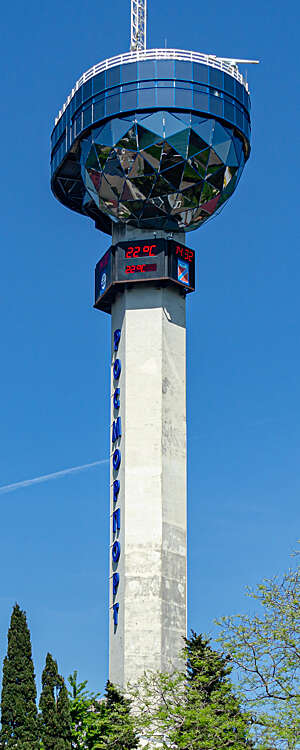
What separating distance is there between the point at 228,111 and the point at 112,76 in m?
7.94

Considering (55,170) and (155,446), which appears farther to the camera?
(55,170)

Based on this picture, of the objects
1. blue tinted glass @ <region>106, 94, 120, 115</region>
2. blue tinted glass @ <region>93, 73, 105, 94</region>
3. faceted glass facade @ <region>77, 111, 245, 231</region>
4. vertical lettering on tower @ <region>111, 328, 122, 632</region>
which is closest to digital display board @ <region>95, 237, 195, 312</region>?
faceted glass facade @ <region>77, 111, 245, 231</region>

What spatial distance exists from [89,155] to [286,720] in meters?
48.3

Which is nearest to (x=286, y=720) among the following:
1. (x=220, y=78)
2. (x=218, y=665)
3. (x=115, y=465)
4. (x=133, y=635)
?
(x=218, y=665)

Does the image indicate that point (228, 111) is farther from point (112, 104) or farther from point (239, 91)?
point (112, 104)

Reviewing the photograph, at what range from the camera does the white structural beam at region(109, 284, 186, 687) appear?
6938 centimetres

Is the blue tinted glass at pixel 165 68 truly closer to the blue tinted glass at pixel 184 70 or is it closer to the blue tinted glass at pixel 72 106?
the blue tinted glass at pixel 184 70

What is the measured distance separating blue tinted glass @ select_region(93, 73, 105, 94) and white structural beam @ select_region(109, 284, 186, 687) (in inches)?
521

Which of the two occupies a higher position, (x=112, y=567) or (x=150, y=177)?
(x=150, y=177)

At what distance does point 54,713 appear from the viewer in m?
53.7

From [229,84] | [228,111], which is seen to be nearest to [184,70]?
[229,84]

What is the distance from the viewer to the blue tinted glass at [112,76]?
74.8 m

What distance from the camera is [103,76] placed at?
2970 inches

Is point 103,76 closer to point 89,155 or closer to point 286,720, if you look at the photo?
point 89,155
